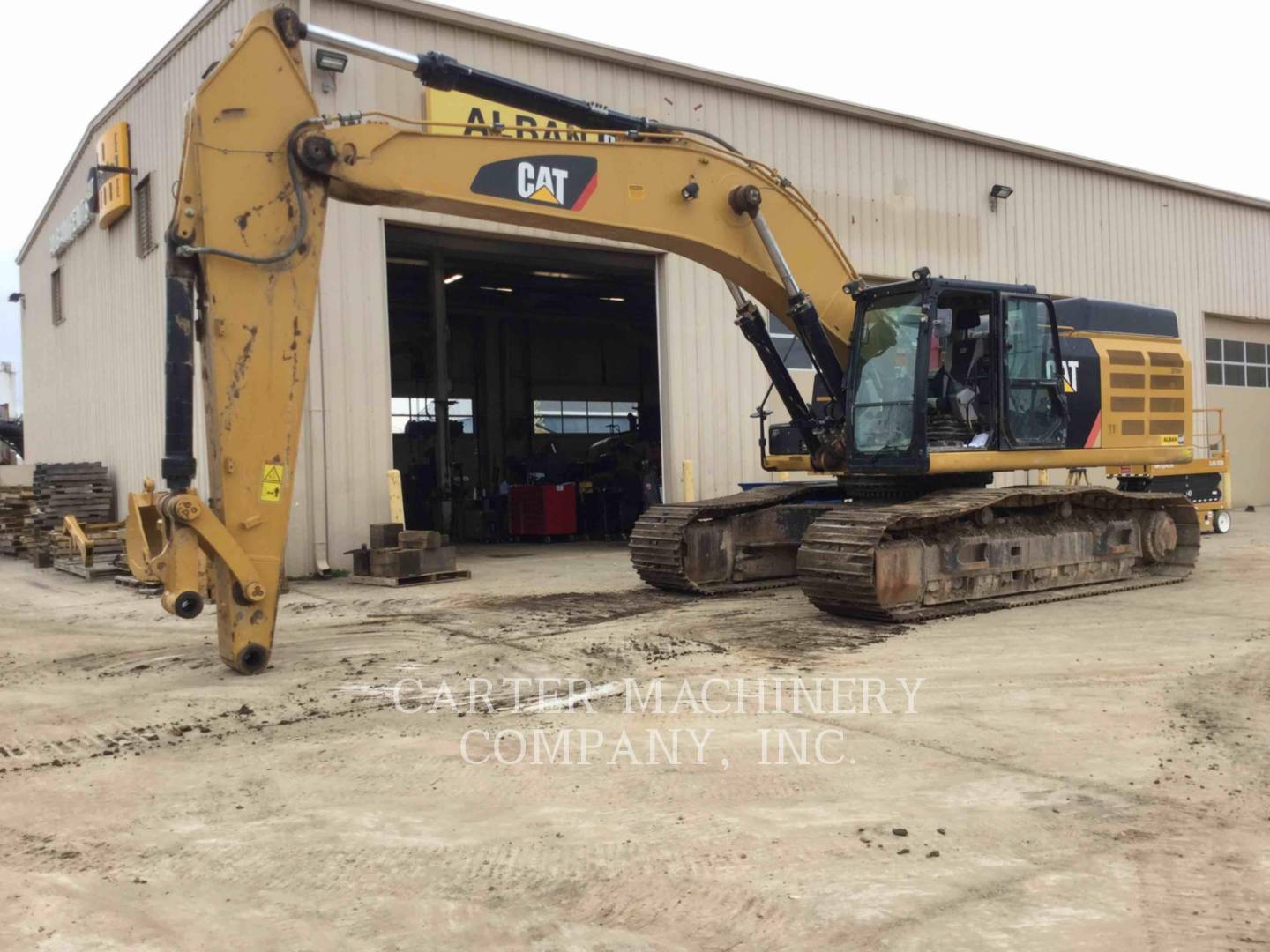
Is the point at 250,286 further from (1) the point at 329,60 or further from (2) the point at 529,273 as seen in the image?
(2) the point at 529,273

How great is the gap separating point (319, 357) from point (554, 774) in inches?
362

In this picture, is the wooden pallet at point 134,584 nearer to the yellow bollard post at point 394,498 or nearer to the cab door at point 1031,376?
the yellow bollard post at point 394,498

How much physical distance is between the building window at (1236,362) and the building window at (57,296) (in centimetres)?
2365

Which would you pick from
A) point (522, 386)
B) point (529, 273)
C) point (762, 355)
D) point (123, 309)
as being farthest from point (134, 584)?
point (522, 386)

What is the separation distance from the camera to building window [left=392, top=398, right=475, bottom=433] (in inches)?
1104

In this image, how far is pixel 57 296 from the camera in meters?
21.8

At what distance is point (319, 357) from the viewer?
12531mm

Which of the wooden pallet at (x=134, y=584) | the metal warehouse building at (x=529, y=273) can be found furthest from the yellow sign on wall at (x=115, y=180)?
the wooden pallet at (x=134, y=584)

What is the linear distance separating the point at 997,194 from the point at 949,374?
1150 cm

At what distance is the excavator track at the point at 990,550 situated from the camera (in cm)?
774

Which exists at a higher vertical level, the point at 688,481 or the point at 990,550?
the point at 688,481

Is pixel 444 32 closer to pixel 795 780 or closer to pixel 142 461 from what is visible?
pixel 142 461

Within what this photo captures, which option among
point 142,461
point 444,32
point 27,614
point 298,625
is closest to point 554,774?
point 298,625

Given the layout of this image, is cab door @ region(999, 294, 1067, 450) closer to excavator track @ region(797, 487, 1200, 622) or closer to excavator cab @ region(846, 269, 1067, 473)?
excavator cab @ region(846, 269, 1067, 473)
